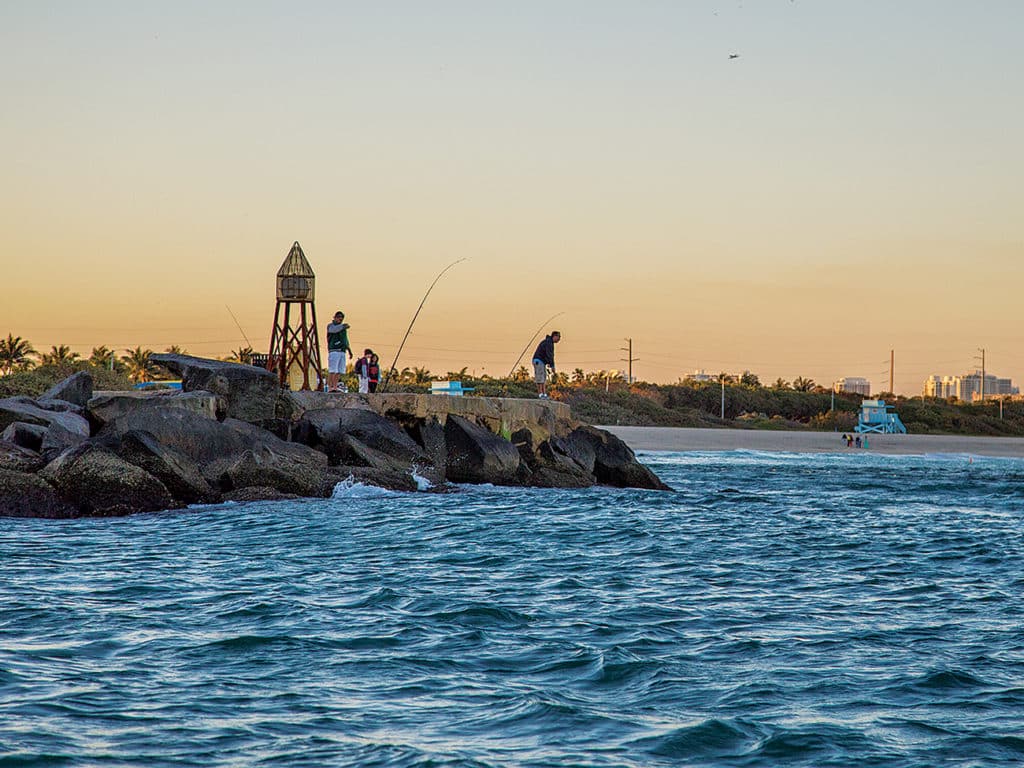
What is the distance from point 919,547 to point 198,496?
9.56 m

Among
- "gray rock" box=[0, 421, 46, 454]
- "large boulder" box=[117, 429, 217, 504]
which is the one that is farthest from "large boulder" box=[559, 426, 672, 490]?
"gray rock" box=[0, 421, 46, 454]

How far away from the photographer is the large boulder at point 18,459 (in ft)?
49.0

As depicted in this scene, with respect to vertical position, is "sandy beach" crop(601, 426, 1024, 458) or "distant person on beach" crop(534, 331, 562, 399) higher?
"distant person on beach" crop(534, 331, 562, 399)

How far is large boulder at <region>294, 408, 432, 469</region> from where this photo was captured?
19.3 m

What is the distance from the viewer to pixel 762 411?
226 ft

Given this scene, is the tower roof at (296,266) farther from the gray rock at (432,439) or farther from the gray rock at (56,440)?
the gray rock at (56,440)

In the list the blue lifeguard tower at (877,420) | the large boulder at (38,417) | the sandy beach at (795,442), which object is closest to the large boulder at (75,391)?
the large boulder at (38,417)

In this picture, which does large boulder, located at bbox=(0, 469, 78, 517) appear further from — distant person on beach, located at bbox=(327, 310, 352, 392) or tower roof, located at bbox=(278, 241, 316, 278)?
tower roof, located at bbox=(278, 241, 316, 278)

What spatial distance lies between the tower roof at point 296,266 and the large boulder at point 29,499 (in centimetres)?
1188

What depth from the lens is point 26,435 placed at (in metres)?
16.4

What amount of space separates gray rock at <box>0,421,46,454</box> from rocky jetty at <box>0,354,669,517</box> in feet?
0.07

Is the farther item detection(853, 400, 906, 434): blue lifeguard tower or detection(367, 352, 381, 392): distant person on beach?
detection(853, 400, 906, 434): blue lifeguard tower

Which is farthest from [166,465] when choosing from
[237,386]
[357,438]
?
[357,438]

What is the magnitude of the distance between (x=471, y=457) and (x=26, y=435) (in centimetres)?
761
